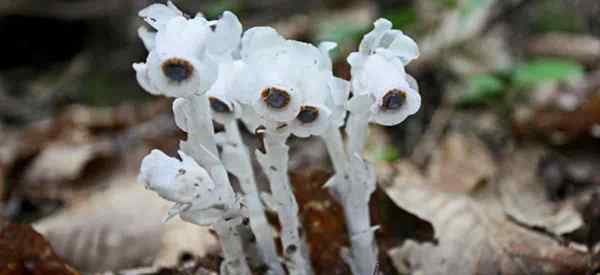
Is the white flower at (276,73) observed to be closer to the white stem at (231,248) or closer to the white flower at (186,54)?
the white flower at (186,54)

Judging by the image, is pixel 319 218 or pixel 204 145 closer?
pixel 204 145

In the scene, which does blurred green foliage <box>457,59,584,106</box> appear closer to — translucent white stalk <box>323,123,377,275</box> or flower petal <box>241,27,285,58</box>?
translucent white stalk <box>323,123,377,275</box>

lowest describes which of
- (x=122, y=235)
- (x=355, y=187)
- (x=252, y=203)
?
(x=122, y=235)

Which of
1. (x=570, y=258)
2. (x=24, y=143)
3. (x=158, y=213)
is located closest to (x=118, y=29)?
(x=24, y=143)

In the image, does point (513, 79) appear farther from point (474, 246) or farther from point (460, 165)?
point (474, 246)

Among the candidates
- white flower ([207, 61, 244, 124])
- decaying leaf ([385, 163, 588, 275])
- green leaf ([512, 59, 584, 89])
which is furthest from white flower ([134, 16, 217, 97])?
green leaf ([512, 59, 584, 89])

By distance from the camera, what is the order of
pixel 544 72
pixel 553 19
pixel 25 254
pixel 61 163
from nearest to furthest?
pixel 25 254 < pixel 544 72 < pixel 61 163 < pixel 553 19

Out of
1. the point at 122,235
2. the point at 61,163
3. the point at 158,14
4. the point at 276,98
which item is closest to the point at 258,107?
the point at 276,98
